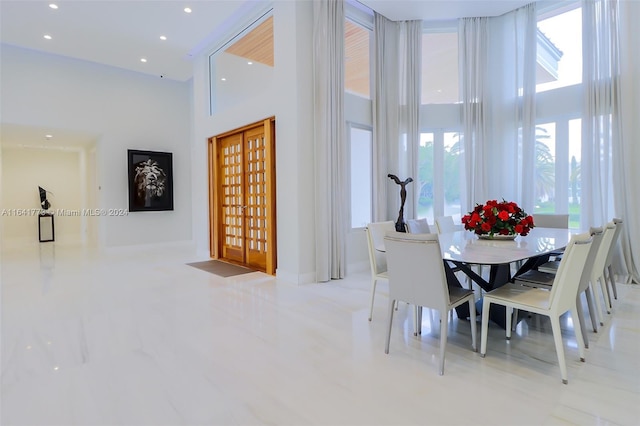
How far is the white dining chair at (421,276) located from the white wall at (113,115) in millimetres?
7459

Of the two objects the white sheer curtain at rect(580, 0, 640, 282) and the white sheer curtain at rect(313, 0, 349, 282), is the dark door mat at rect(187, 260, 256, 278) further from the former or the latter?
the white sheer curtain at rect(580, 0, 640, 282)

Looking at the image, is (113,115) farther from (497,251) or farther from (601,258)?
(601,258)

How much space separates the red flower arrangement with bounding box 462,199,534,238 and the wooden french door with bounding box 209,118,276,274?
278 centimetres

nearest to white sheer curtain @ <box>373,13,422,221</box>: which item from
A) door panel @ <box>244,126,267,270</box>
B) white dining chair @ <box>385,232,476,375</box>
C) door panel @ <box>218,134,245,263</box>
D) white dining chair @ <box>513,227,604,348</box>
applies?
door panel @ <box>244,126,267,270</box>

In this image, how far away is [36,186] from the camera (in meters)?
9.99

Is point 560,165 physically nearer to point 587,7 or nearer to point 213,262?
point 587,7

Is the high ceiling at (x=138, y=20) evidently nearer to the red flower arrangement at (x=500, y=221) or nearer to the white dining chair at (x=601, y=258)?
the red flower arrangement at (x=500, y=221)

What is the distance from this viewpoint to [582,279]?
2.43 metres

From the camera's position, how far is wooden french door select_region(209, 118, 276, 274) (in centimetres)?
494

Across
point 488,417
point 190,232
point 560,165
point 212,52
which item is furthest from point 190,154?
point 488,417

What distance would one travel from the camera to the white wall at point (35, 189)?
962 centimetres

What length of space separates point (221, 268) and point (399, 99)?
13.9 feet

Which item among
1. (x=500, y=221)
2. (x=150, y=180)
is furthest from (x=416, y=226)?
(x=150, y=180)

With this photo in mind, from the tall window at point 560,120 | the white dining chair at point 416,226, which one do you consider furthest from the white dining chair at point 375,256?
the tall window at point 560,120
